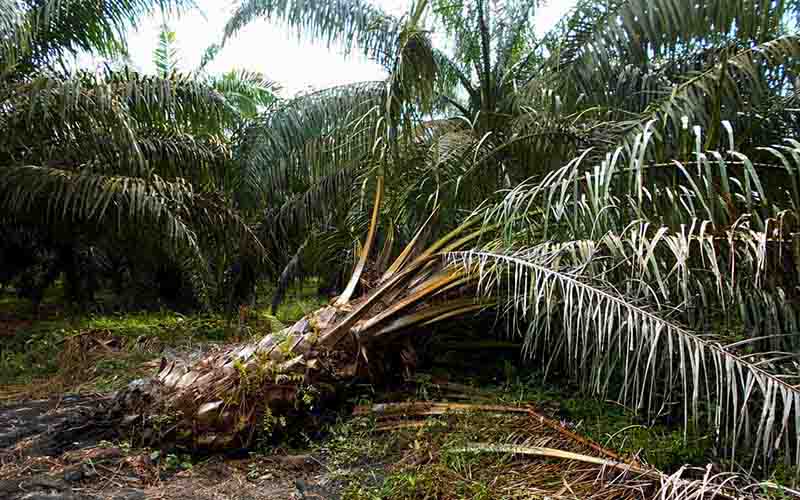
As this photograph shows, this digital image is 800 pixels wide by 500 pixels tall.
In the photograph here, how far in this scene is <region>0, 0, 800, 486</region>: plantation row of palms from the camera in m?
2.22

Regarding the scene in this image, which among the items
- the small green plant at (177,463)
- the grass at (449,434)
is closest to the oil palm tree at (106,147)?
the grass at (449,434)

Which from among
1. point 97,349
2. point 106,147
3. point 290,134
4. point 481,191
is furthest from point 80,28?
point 481,191

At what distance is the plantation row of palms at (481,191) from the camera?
87.5 inches

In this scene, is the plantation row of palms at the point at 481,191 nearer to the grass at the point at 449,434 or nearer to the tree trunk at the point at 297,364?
the tree trunk at the point at 297,364

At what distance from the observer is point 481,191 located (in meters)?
3.79

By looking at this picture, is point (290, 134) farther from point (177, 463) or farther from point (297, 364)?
point (177, 463)

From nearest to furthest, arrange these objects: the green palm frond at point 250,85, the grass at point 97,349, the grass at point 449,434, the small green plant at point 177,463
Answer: the grass at point 449,434
the small green plant at point 177,463
the grass at point 97,349
the green palm frond at point 250,85

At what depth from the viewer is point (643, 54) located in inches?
148

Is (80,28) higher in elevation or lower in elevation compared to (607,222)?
higher

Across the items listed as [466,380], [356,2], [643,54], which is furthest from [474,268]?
[356,2]

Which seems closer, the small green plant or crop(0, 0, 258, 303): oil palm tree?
the small green plant

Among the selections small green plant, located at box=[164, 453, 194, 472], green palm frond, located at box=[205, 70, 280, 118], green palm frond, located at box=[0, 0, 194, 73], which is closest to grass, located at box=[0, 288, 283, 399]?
small green plant, located at box=[164, 453, 194, 472]

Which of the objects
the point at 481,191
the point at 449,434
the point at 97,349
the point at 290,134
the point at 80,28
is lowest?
the point at 97,349

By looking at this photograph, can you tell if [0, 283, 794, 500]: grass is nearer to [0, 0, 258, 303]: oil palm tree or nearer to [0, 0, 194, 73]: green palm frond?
[0, 0, 258, 303]: oil palm tree
